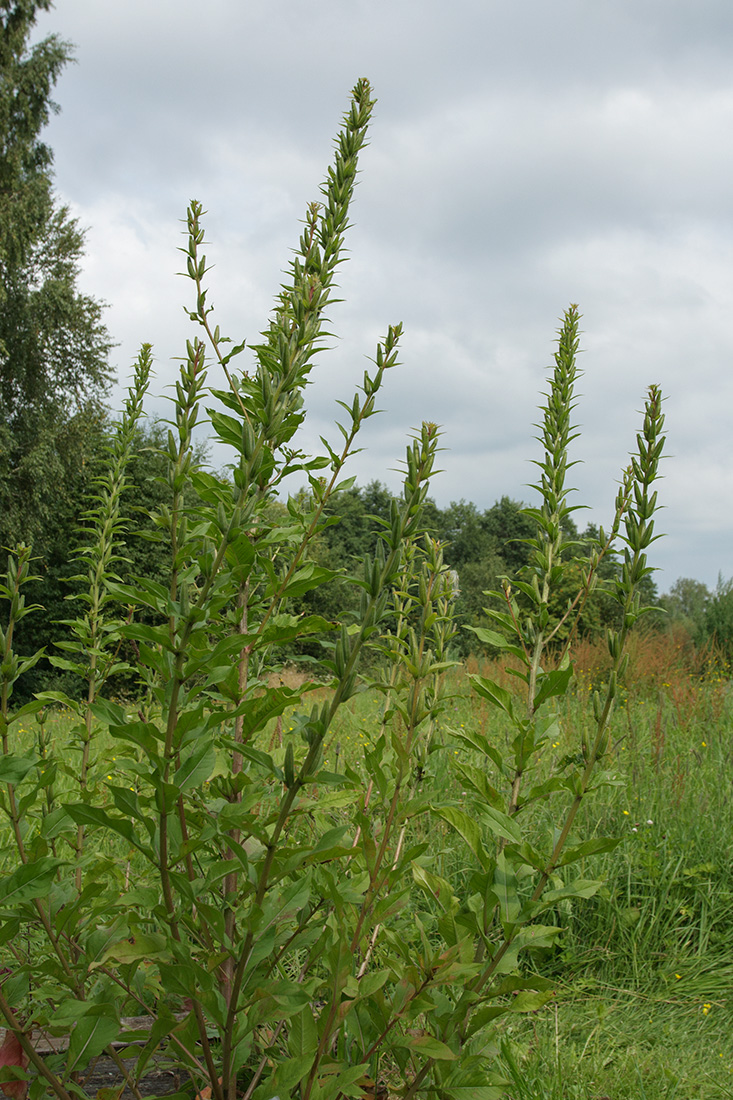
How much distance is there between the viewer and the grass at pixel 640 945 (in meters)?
2.14

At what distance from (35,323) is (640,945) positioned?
20312mm

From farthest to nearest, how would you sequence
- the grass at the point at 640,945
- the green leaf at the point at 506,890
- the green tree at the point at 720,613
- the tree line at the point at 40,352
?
the tree line at the point at 40,352 < the green tree at the point at 720,613 < the grass at the point at 640,945 < the green leaf at the point at 506,890

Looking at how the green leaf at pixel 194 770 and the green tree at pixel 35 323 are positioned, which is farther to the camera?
the green tree at pixel 35 323

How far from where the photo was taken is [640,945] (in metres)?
3.38

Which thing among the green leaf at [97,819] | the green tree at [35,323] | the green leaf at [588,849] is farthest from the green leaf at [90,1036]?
the green tree at [35,323]

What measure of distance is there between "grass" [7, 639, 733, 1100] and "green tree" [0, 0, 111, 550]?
15.7 metres

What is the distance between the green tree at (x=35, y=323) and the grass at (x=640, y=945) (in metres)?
15.7

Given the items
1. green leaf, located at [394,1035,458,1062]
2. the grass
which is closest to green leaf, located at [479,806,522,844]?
the grass

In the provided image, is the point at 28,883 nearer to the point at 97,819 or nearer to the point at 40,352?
the point at 97,819

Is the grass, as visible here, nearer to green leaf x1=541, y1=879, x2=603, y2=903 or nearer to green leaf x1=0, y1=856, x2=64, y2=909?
green leaf x1=541, y1=879, x2=603, y2=903

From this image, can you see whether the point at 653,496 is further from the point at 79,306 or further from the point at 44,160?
the point at 44,160

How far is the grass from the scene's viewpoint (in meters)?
2.14

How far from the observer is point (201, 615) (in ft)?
3.31

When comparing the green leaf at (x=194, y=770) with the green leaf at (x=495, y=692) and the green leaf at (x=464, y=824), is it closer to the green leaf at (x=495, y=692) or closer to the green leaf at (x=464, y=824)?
the green leaf at (x=464, y=824)
